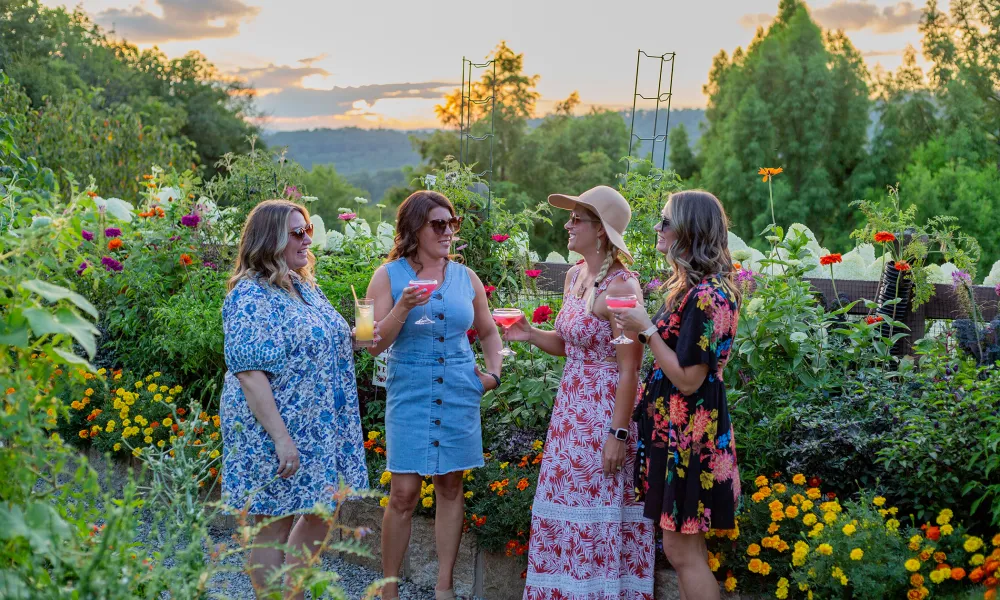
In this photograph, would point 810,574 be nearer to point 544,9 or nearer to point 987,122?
point 544,9

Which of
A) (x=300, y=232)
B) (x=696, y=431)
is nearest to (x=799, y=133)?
(x=696, y=431)

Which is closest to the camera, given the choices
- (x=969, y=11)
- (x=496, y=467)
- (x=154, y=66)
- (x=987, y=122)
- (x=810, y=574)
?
(x=810, y=574)

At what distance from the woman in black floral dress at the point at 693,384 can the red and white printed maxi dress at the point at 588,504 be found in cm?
28

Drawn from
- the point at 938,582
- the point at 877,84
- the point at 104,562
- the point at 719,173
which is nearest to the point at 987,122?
the point at 877,84

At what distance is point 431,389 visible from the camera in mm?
3285

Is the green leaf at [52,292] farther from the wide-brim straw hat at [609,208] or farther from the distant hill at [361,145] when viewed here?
the distant hill at [361,145]

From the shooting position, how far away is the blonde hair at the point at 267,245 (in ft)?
9.52

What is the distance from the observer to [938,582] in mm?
2549

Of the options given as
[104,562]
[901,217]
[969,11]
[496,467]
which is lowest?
[496,467]

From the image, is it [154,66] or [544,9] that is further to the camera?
[154,66]

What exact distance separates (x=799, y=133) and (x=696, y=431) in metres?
30.1

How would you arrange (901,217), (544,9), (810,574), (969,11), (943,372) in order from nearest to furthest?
1. (810,574)
2. (943,372)
3. (901,217)
4. (544,9)
5. (969,11)

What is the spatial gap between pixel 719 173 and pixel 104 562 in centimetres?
3078

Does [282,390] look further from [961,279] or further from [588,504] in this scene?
[961,279]
